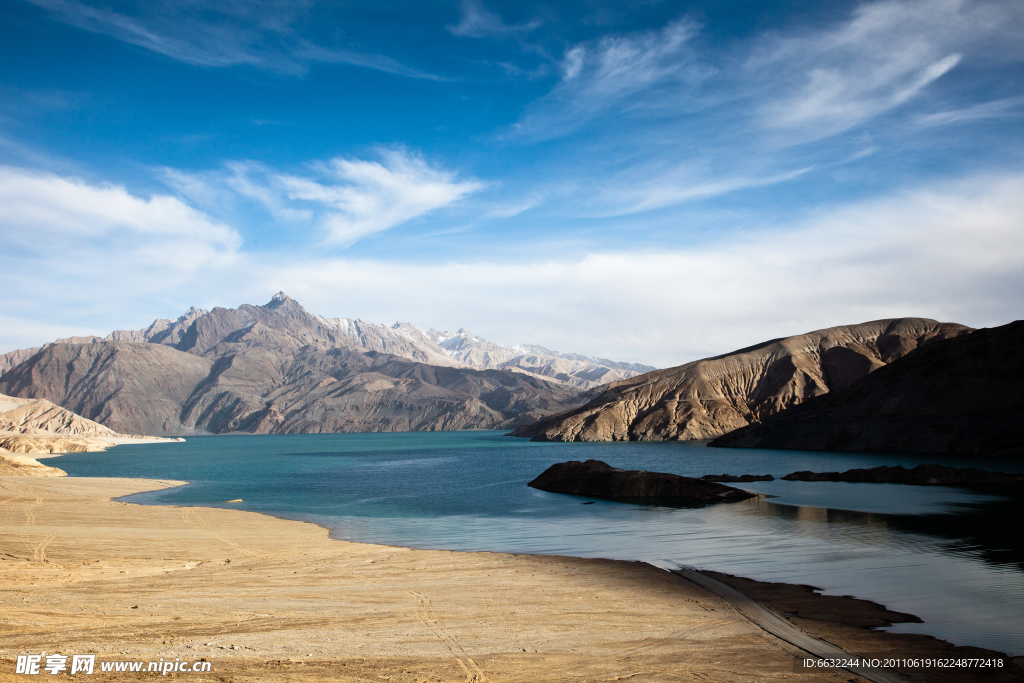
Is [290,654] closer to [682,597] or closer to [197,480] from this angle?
[682,597]

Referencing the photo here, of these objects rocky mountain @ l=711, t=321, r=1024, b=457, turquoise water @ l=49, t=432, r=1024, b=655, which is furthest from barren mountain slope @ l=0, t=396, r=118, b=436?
rocky mountain @ l=711, t=321, r=1024, b=457

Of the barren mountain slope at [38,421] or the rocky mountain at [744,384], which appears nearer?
the rocky mountain at [744,384]

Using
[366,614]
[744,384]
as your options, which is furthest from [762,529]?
[744,384]

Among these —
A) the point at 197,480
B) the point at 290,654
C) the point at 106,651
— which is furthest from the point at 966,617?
the point at 197,480

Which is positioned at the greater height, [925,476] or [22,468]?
[925,476]

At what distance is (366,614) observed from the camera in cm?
1752

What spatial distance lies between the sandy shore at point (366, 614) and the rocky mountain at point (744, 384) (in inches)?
5827

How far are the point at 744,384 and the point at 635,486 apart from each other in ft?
458

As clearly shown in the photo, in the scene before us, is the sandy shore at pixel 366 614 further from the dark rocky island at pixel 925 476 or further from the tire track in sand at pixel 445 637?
the dark rocky island at pixel 925 476

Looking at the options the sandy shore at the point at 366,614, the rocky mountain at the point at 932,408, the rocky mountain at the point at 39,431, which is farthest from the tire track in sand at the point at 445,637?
the rocky mountain at the point at 39,431

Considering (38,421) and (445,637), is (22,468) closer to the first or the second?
(445,637)

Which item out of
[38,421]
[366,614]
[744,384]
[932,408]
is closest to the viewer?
[366,614]

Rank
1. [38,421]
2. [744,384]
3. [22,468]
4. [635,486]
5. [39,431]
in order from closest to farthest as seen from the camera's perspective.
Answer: [635,486], [22,468], [39,431], [744,384], [38,421]

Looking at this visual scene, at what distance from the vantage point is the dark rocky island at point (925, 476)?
197 feet
